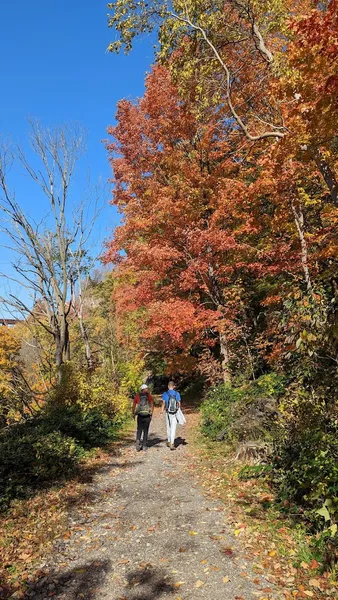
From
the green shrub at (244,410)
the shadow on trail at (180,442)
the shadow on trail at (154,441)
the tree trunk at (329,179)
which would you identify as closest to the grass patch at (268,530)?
the green shrub at (244,410)

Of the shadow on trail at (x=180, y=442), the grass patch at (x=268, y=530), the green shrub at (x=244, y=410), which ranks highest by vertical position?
the green shrub at (x=244, y=410)

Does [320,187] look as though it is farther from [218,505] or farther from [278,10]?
[218,505]

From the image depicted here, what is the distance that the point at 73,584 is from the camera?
4.29 metres

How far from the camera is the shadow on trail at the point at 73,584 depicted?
411 centimetres

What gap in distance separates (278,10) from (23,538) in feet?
35.6

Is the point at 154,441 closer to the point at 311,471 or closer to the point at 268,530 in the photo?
the point at 268,530

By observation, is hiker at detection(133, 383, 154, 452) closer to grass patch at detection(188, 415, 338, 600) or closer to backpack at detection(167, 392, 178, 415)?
backpack at detection(167, 392, 178, 415)

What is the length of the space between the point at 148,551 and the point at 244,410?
5087 millimetres

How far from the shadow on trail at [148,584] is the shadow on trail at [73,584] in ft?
1.20

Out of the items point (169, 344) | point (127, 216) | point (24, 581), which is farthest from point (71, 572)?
point (127, 216)

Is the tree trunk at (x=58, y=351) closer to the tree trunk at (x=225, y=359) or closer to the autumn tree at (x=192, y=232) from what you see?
the autumn tree at (x=192, y=232)

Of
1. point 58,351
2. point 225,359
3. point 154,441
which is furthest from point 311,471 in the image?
point 225,359

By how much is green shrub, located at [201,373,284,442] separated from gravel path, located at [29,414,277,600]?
1.80m

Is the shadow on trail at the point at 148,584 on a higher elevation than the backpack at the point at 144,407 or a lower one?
lower
